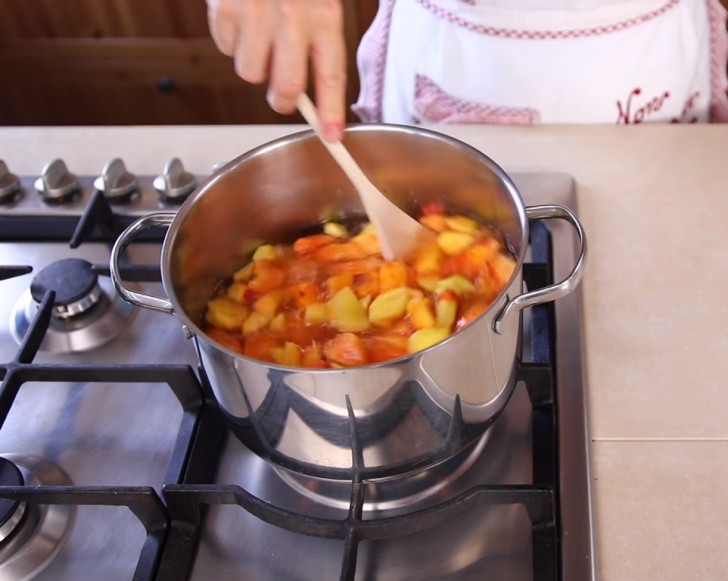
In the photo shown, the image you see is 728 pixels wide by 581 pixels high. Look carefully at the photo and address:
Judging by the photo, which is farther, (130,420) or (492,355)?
(130,420)

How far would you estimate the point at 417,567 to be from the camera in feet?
1.82

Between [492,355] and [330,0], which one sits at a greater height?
[330,0]

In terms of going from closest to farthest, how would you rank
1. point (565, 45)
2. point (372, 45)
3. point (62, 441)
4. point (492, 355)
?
point (492, 355), point (62, 441), point (565, 45), point (372, 45)

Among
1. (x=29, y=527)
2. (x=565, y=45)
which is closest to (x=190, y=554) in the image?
(x=29, y=527)

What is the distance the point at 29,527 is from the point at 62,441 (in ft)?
0.26

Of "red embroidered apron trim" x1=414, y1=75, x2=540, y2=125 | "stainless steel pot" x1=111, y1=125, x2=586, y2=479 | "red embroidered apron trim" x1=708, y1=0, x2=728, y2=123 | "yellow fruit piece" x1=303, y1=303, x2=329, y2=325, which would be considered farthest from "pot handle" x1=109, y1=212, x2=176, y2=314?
"red embroidered apron trim" x1=708, y1=0, x2=728, y2=123

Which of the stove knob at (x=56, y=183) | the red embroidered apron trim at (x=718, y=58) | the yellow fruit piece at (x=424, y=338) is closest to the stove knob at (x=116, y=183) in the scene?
the stove knob at (x=56, y=183)

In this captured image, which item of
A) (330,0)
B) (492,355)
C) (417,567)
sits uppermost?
(330,0)

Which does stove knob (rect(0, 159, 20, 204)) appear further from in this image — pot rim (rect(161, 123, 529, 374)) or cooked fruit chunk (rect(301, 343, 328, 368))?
cooked fruit chunk (rect(301, 343, 328, 368))

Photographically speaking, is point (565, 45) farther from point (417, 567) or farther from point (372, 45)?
point (417, 567)

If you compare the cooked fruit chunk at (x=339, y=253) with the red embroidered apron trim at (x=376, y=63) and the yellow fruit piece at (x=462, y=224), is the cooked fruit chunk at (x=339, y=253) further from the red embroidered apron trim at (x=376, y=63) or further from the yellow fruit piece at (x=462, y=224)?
the red embroidered apron trim at (x=376, y=63)

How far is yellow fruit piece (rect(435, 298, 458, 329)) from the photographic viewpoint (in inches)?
24.4

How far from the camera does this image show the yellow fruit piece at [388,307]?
628 millimetres

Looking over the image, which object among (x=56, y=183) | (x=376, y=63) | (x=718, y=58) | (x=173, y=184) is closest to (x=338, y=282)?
(x=173, y=184)
